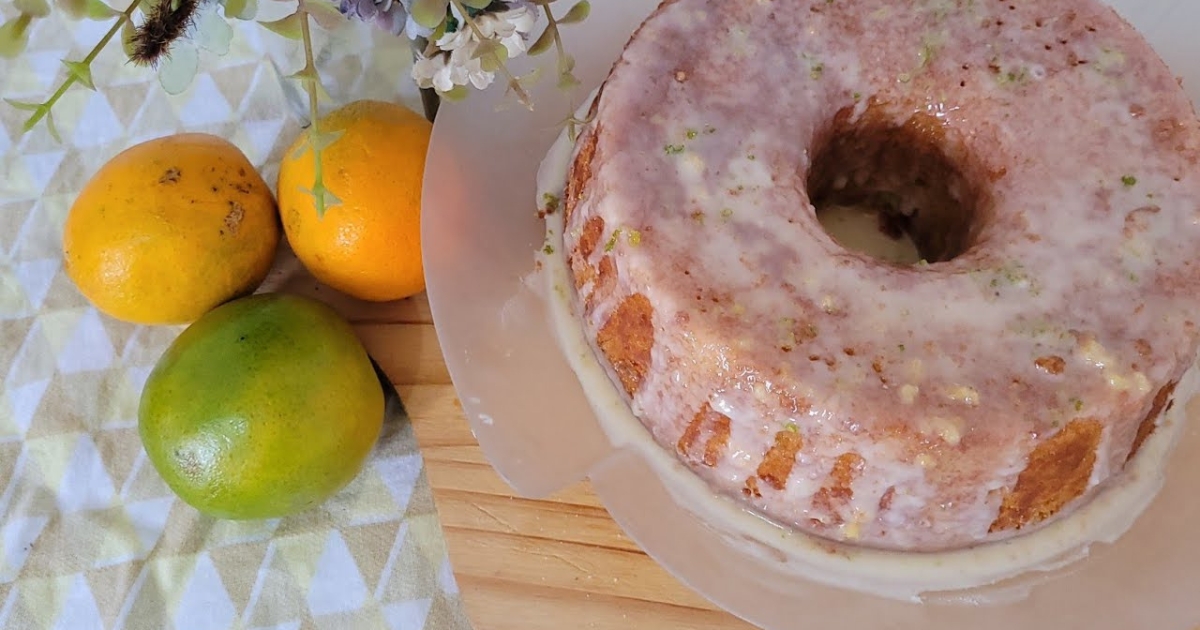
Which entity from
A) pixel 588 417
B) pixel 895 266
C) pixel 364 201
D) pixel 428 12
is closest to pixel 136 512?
pixel 364 201

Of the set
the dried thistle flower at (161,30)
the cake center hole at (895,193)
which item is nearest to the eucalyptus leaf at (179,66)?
the dried thistle flower at (161,30)

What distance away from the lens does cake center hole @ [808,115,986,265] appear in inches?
45.8

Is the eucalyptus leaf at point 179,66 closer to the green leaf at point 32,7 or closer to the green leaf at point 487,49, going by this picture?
the green leaf at point 32,7

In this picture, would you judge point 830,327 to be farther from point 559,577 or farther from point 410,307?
point 410,307

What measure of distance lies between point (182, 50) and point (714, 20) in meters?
0.59

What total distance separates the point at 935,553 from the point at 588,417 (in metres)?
0.40

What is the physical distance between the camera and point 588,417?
1143 mm

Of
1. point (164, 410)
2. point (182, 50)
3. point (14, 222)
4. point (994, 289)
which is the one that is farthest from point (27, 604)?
point (994, 289)

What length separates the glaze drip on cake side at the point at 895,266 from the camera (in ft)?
3.13

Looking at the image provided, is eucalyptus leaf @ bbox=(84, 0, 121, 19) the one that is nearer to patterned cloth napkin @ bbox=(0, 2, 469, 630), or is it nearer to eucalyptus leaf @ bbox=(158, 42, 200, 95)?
eucalyptus leaf @ bbox=(158, 42, 200, 95)

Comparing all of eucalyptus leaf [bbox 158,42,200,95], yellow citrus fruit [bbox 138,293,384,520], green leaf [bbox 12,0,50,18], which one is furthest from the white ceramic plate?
green leaf [bbox 12,0,50,18]

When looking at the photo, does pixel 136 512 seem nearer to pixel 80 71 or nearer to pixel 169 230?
pixel 169 230

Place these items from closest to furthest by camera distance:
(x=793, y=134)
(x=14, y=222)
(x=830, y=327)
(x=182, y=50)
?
1. (x=182, y=50)
2. (x=830, y=327)
3. (x=793, y=134)
4. (x=14, y=222)

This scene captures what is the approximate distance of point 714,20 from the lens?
1.12 m
